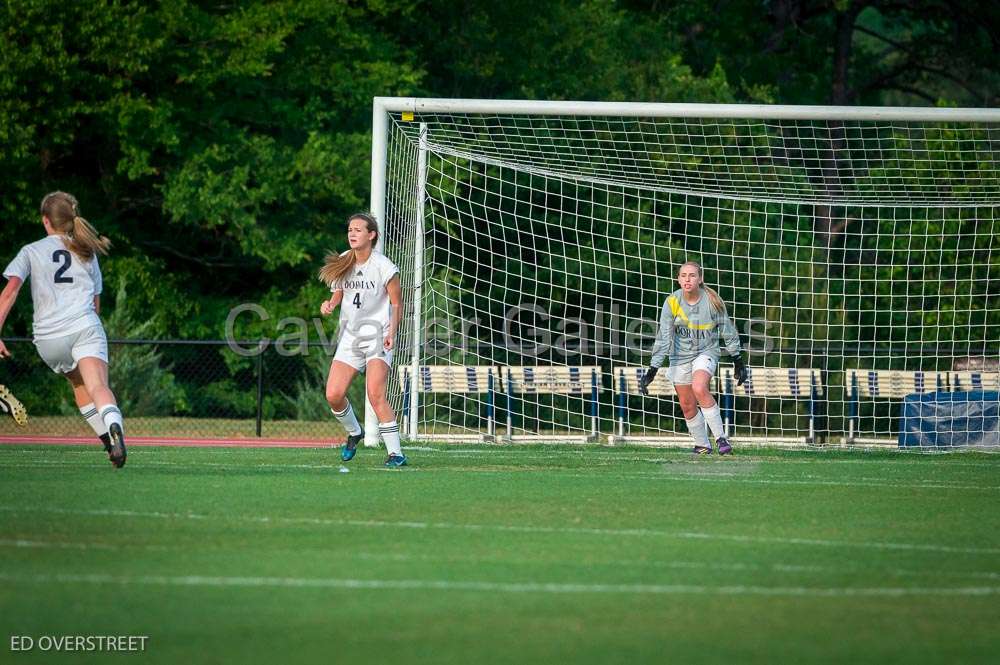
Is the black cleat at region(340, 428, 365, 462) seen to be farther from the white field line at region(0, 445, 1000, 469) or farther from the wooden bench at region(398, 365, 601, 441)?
the wooden bench at region(398, 365, 601, 441)

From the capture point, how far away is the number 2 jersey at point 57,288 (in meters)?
9.48

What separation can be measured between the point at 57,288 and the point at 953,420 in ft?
37.8

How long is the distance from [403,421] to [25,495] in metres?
8.08

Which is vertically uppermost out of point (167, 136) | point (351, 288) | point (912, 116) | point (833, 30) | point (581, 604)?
point (833, 30)

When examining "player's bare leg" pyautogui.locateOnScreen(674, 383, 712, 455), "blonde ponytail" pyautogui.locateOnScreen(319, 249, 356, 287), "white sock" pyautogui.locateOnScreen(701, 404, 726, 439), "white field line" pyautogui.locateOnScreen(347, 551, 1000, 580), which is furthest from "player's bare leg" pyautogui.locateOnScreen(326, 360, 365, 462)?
"white field line" pyautogui.locateOnScreen(347, 551, 1000, 580)

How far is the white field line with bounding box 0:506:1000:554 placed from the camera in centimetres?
687

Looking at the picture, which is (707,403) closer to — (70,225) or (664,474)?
(664,474)

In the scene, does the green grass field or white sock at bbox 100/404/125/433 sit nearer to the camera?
the green grass field

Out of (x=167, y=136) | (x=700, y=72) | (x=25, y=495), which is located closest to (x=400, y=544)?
(x=25, y=495)

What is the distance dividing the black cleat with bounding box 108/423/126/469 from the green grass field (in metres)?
0.17

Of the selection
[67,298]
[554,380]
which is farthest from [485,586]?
[554,380]

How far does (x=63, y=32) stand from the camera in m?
26.3

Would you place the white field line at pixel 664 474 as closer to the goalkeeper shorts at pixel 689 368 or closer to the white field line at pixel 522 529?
the goalkeeper shorts at pixel 689 368

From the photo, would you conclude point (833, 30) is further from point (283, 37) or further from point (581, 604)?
point (581, 604)
